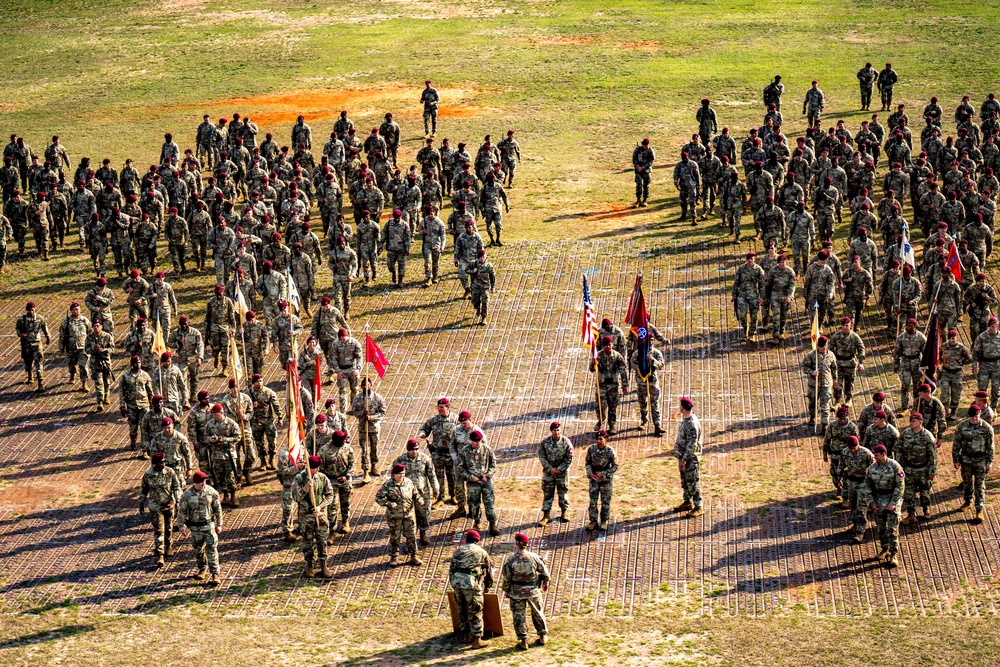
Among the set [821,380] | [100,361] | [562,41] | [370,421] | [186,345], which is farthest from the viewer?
[562,41]

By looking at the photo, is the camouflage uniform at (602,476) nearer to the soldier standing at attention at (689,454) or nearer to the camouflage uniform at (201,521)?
the soldier standing at attention at (689,454)

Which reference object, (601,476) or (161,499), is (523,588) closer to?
(601,476)

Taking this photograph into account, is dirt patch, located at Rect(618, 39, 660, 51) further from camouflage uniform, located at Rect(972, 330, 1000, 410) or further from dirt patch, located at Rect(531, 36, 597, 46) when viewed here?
camouflage uniform, located at Rect(972, 330, 1000, 410)

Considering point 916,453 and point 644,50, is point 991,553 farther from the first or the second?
point 644,50

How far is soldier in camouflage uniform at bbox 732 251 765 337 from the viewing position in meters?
30.2

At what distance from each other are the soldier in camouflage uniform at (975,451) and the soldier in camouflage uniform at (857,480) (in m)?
1.55

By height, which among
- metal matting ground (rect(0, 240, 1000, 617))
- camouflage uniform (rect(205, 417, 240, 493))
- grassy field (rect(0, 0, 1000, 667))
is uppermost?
grassy field (rect(0, 0, 1000, 667))

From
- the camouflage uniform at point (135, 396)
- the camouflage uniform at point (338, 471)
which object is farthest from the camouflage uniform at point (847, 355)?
the camouflage uniform at point (135, 396)

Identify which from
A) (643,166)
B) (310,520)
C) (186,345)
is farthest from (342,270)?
(310,520)

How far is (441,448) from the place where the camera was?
78.2 ft

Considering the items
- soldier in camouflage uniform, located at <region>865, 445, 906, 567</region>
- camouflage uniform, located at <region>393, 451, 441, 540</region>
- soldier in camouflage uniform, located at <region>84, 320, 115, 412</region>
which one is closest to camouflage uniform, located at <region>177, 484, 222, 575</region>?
camouflage uniform, located at <region>393, 451, 441, 540</region>

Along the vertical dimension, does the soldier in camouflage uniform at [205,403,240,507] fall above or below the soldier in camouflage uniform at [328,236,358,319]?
below

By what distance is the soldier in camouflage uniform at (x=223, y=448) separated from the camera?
79.3 feet

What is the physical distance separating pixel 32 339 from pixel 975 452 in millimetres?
18364
